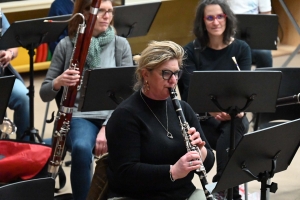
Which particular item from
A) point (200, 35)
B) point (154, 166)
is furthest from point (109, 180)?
point (200, 35)

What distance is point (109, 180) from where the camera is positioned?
2.31 metres

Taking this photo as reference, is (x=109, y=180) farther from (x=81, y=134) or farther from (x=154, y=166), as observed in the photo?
(x=81, y=134)

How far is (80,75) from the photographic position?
2846mm

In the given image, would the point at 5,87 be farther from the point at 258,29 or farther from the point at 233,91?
the point at 258,29

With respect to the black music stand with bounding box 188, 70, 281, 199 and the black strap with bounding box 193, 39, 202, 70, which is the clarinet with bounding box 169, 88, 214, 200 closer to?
the black music stand with bounding box 188, 70, 281, 199

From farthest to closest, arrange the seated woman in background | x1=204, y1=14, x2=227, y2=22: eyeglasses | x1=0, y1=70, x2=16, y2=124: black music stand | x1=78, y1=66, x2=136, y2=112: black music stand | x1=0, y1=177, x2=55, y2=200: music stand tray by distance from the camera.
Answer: x1=204, y1=14, x2=227, y2=22: eyeglasses → x1=78, y1=66, x2=136, y2=112: black music stand → x1=0, y1=70, x2=16, y2=124: black music stand → the seated woman in background → x1=0, y1=177, x2=55, y2=200: music stand tray

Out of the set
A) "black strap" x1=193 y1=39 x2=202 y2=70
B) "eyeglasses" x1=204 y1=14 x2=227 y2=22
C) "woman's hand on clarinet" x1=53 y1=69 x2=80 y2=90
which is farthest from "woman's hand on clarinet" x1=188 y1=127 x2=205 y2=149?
"eyeglasses" x1=204 y1=14 x2=227 y2=22

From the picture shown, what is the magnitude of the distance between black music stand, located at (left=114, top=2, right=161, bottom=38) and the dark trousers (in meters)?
0.96

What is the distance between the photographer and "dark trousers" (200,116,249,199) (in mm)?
3158

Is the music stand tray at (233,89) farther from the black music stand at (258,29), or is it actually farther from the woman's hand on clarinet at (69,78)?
the black music stand at (258,29)

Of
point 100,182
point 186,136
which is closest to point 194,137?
point 186,136

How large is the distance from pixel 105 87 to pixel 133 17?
1.10 metres

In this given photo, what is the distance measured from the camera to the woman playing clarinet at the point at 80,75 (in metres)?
2.98

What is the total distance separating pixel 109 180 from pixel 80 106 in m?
0.64
